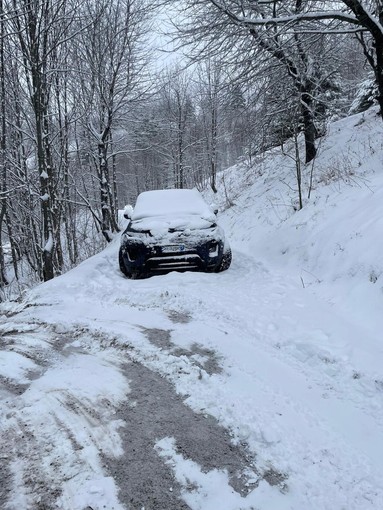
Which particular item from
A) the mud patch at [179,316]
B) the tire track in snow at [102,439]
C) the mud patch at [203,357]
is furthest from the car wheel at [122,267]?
the tire track in snow at [102,439]

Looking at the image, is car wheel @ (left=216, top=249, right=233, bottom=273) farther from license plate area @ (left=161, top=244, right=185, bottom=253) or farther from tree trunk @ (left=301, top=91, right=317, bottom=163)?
tree trunk @ (left=301, top=91, right=317, bottom=163)

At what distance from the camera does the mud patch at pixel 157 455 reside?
2.06 meters

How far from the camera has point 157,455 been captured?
236cm

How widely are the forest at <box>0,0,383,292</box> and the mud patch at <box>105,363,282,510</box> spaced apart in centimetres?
533

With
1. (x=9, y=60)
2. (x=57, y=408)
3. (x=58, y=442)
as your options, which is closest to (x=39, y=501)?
(x=58, y=442)

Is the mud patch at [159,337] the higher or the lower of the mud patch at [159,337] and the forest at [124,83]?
the lower

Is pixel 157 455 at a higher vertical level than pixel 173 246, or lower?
lower

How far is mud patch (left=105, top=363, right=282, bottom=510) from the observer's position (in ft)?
6.76

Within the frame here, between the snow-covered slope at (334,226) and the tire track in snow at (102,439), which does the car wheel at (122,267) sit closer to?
the snow-covered slope at (334,226)

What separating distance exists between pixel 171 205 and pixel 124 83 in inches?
368

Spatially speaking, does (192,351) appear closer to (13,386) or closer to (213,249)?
(13,386)

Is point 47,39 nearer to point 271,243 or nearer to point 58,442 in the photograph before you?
point 271,243

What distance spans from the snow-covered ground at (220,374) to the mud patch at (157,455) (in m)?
0.03

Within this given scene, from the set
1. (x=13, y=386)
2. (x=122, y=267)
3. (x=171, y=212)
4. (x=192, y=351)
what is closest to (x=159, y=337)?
(x=192, y=351)
